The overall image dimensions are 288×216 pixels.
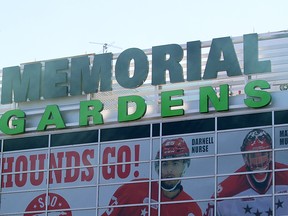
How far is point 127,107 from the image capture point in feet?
99.2

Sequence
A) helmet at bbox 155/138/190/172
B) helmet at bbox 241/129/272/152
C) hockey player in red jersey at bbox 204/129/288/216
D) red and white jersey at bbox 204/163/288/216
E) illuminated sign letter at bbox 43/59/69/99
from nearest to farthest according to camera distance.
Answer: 1. red and white jersey at bbox 204/163/288/216
2. hockey player in red jersey at bbox 204/129/288/216
3. helmet at bbox 241/129/272/152
4. helmet at bbox 155/138/190/172
5. illuminated sign letter at bbox 43/59/69/99

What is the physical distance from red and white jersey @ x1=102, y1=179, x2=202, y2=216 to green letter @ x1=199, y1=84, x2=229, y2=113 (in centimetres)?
241

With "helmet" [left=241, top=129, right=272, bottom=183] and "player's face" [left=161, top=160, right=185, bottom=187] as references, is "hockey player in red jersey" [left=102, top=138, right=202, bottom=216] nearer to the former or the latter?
"player's face" [left=161, top=160, right=185, bottom=187]

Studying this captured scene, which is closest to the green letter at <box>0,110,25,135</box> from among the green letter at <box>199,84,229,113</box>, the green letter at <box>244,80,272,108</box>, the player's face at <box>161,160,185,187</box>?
the player's face at <box>161,160,185,187</box>

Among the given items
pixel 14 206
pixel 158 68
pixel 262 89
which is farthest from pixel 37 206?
pixel 262 89

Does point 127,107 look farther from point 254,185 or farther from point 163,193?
point 254,185

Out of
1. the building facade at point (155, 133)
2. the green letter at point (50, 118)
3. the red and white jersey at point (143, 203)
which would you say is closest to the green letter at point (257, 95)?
the building facade at point (155, 133)

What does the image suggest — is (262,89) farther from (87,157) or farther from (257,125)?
(87,157)

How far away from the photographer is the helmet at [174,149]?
28.8 m

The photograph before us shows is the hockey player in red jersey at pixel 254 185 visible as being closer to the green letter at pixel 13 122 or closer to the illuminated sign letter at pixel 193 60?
the illuminated sign letter at pixel 193 60

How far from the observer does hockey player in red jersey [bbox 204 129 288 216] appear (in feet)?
89.1

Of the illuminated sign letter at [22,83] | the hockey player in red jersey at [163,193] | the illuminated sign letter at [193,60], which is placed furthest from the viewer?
the illuminated sign letter at [22,83]

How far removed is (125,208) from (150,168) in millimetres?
1286

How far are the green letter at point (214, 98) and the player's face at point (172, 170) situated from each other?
1.57m
